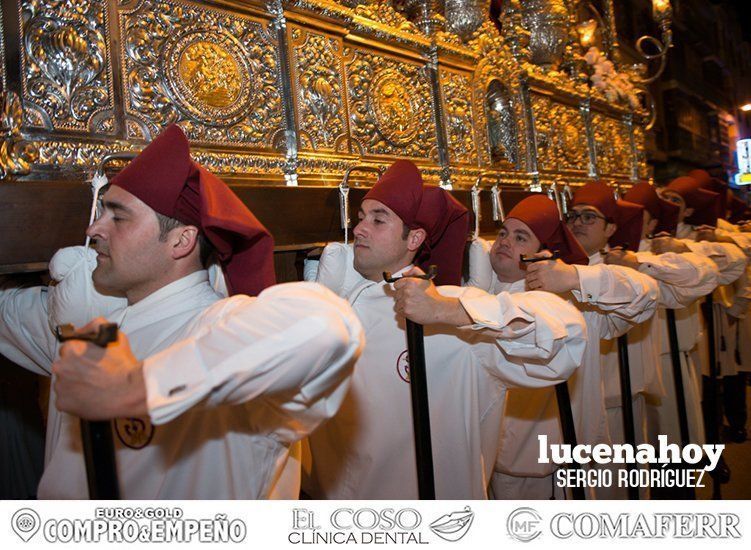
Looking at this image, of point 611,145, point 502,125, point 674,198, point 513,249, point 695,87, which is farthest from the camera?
point 695,87

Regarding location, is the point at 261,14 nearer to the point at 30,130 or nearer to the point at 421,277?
the point at 30,130

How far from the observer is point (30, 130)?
211cm

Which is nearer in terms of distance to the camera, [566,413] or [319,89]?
[566,413]

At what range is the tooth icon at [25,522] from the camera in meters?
1.51

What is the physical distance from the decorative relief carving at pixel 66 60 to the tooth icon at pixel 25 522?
1330mm

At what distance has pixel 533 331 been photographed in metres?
2.13

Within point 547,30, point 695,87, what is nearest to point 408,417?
point 547,30

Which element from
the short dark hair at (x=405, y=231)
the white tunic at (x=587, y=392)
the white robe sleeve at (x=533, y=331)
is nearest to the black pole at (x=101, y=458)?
the white robe sleeve at (x=533, y=331)

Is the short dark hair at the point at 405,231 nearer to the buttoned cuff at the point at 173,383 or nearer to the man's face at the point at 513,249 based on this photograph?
the man's face at the point at 513,249

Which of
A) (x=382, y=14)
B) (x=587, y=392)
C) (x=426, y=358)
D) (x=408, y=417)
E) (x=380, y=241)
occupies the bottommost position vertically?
(x=587, y=392)

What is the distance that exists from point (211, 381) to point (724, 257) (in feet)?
16.2

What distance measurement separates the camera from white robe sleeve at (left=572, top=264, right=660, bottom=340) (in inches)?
115

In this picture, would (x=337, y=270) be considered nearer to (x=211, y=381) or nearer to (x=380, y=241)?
(x=380, y=241)

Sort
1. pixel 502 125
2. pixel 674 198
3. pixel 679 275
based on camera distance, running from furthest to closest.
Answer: pixel 674 198 → pixel 502 125 → pixel 679 275
